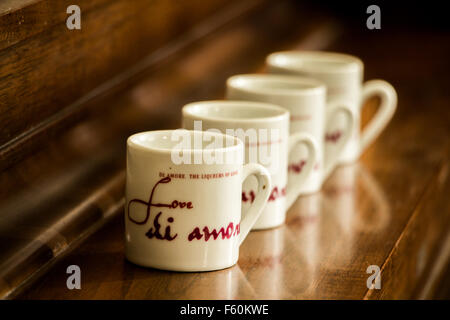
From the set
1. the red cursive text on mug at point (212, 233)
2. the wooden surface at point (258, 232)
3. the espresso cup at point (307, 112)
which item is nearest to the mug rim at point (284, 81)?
the espresso cup at point (307, 112)

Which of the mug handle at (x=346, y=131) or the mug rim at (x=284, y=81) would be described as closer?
the mug rim at (x=284, y=81)

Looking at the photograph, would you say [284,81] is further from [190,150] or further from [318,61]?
[190,150]

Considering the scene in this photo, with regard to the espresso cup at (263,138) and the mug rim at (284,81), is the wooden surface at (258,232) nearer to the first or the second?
the espresso cup at (263,138)

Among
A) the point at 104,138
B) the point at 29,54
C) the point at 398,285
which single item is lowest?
the point at 398,285

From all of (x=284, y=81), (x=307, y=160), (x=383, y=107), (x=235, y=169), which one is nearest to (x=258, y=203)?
(x=235, y=169)

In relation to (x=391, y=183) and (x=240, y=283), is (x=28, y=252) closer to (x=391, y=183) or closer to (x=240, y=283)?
(x=240, y=283)

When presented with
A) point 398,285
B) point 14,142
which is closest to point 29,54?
point 14,142

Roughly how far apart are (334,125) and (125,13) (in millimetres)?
318

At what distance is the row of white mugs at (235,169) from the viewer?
707 millimetres

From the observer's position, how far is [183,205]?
71 cm

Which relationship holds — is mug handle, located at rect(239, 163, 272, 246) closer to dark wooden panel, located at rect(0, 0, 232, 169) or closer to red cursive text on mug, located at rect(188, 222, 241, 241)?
red cursive text on mug, located at rect(188, 222, 241, 241)

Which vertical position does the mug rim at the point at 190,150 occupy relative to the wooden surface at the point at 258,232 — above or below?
above

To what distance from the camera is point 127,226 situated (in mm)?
740

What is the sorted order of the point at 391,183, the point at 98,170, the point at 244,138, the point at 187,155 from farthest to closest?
the point at 391,183, the point at 98,170, the point at 244,138, the point at 187,155
